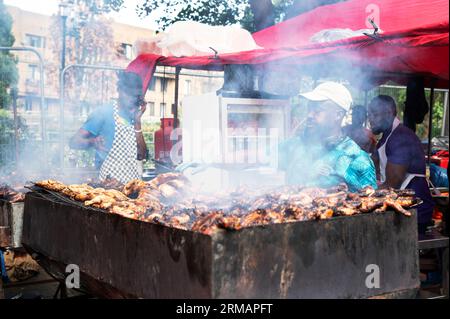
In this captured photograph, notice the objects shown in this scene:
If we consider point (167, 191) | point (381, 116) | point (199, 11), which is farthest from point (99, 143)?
point (199, 11)

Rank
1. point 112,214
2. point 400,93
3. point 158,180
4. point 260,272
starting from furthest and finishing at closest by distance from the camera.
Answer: point 400,93
point 158,180
point 112,214
point 260,272

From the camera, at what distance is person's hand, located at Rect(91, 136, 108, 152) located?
5496 millimetres

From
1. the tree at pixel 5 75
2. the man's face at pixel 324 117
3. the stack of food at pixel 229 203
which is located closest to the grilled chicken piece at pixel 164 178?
the stack of food at pixel 229 203

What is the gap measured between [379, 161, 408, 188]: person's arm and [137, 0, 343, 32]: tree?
3194mm

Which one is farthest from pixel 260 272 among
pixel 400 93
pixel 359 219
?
pixel 400 93

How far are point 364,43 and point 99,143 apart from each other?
9.19ft

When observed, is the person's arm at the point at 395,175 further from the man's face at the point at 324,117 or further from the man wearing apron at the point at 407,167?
the man's face at the point at 324,117

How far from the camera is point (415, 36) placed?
4336mm

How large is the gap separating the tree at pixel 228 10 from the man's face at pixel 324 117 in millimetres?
2706

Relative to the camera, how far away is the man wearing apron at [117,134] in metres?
5.44

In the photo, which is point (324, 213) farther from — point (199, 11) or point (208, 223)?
point (199, 11)

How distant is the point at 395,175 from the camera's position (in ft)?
16.7
